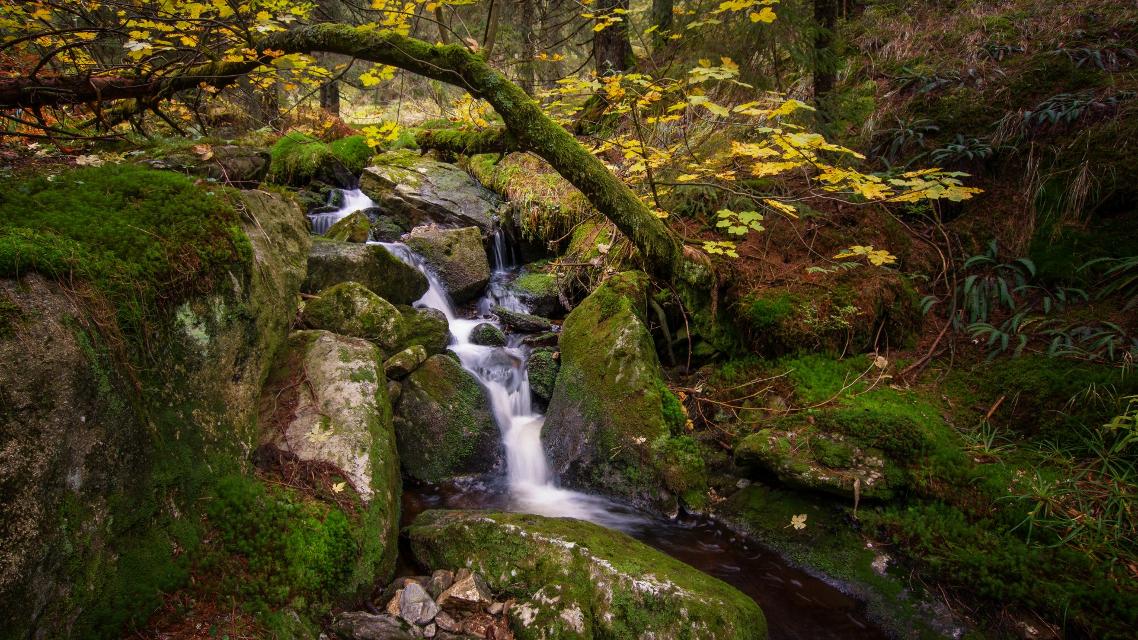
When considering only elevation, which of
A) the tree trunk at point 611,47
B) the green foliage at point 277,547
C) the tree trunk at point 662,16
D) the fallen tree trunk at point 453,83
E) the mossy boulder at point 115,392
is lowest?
the green foliage at point 277,547

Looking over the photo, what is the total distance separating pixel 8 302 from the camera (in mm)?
2004

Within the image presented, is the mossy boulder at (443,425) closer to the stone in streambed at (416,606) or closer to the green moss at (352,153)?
the stone in streambed at (416,606)

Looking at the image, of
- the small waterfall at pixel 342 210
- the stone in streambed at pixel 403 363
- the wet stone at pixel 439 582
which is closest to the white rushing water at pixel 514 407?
the stone in streambed at pixel 403 363

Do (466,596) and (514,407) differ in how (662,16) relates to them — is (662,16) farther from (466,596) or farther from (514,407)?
(466,596)

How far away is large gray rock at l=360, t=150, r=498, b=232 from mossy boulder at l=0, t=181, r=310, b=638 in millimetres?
5414

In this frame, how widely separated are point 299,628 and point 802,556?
3.24 m

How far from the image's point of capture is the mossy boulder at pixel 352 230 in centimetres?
751

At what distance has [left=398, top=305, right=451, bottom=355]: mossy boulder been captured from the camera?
5.46 m

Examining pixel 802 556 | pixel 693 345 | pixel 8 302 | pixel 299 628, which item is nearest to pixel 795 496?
pixel 802 556

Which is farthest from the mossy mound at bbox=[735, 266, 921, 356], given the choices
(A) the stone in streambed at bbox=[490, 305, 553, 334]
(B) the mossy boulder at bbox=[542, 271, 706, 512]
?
(A) the stone in streambed at bbox=[490, 305, 553, 334]

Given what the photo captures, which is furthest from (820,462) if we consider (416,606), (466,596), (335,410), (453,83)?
(453,83)

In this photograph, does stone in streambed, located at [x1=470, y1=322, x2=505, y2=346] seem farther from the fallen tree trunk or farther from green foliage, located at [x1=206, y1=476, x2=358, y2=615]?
green foliage, located at [x1=206, y1=476, x2=358, y2=615]

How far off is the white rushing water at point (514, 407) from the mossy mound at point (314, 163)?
140 inches

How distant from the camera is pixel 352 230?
24.7ft
